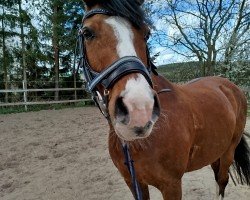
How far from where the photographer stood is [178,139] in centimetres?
221

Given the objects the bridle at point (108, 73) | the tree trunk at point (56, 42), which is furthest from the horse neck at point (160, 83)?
the tree trunk at point (56, 42)

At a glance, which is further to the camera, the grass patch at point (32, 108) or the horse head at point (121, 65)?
the grass patch at point (32, 108)

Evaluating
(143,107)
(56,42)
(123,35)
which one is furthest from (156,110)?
(56,42)

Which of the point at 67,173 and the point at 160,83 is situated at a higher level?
the point at 160,83

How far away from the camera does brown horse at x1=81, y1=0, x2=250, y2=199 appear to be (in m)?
1.54

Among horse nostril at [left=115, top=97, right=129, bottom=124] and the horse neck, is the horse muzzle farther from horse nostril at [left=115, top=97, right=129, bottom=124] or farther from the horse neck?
the horse neck

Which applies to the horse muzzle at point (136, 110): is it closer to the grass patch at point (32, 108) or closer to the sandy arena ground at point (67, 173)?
the sandy arena ground at point (67, 173)

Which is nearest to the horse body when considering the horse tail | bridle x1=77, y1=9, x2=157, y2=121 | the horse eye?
bridle x1=77, y1=9, x2=157, y2=121

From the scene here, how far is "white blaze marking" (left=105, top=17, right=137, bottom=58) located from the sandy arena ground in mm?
2533

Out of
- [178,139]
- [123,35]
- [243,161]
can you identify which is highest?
[123,35]

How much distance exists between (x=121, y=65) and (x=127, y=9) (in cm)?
39

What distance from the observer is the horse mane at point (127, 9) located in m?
1.80

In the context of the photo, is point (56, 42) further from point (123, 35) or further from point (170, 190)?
point (123, 35)

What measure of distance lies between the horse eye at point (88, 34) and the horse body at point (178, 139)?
692mm
